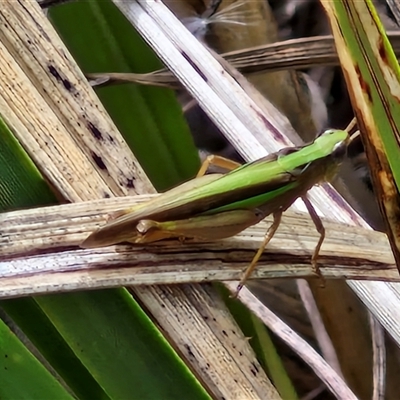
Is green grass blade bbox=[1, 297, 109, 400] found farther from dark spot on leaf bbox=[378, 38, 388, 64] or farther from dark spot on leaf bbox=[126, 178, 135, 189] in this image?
dark spot on leaf bbox=[378, 38, 388, 64]

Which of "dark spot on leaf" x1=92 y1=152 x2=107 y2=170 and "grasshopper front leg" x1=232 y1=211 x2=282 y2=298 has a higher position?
"dark spot on leaf" x1=92 y1=152 x2=107 y2=170

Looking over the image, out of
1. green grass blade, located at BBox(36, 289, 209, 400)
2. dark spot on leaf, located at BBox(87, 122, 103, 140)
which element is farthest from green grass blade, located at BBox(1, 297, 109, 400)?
dark spot on leaf, located at BBox(87, 122, 103, 140)

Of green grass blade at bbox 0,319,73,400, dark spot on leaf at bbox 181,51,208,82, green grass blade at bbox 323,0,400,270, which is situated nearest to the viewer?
green grass blade at bbox 323,0,400,270

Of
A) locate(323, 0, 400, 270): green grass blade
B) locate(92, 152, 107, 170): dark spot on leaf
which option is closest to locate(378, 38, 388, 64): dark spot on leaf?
locate(323, 0, 400, 270): green grass blade

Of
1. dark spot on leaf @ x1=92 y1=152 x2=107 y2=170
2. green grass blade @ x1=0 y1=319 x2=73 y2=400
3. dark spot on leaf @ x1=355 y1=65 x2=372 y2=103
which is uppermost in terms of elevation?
dark spot on leaf @ x1=92 y1=152 x2=107 y2=170

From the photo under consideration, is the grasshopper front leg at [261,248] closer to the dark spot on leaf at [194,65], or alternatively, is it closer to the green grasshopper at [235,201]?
the green grasshopper at [235,201]

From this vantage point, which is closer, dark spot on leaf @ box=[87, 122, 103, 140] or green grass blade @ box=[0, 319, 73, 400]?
green grass blade @ box=[0, 319, 73, 400]

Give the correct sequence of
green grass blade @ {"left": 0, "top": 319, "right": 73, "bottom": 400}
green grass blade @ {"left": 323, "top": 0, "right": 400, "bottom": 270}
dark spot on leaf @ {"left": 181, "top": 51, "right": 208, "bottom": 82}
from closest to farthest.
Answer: green grass blade @ {"left": 323, "top": 0, "right": 400, "bottom": 270} → green grass blade @ {"left": 0, "top": 319, "right": 73, "bottom": 400} → dark spot on leaf @ {"left": 181, "top": 51, "right": 208, "bottom": 82}

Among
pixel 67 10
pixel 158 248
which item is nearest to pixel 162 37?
pixel 67 10

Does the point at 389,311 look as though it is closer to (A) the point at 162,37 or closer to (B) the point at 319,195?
(B) the point at 319,195
